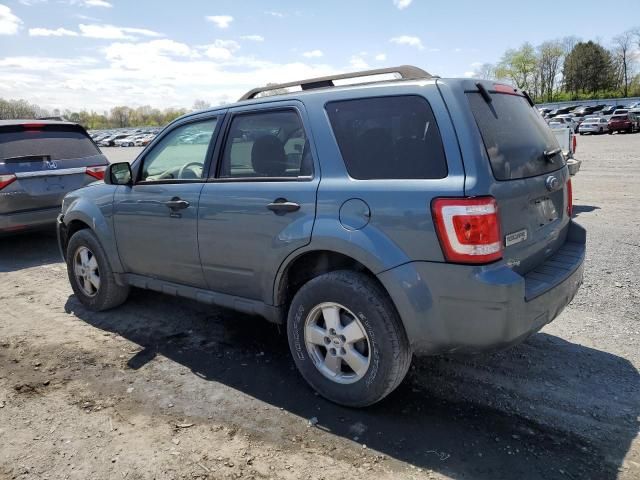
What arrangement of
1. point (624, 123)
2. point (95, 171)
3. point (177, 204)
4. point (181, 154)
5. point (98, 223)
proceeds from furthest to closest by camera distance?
point (624, 123) < point (95, 171) < point (98, 223) < point (181, 154) < point (177, 204)

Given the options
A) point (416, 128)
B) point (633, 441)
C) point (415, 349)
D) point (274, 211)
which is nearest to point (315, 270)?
point (274, 211)

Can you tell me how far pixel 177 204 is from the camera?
3.84 m

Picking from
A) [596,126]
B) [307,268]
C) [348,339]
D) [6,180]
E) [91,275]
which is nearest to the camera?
[348,339]

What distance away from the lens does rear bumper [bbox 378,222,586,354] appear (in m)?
2.58

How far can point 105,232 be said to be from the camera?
4551mm

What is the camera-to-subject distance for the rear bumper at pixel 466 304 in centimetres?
258

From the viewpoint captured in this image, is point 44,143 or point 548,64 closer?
point 44,143

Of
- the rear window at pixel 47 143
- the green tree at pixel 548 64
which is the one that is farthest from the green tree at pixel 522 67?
the rear window at pixel 47 143

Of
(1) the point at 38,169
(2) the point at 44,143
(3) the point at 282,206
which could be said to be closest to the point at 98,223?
(3) the point at 282,206

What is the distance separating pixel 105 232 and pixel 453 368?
124 inches

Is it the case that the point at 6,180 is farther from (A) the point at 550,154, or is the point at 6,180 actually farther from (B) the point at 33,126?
(A) the point at 550,154

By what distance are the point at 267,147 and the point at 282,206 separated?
545 mm

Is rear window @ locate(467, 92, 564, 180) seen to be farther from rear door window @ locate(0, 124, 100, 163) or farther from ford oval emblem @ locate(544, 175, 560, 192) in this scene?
rear door window @ locate(0, 124, 100, 163)

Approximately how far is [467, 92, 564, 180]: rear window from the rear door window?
640cm
